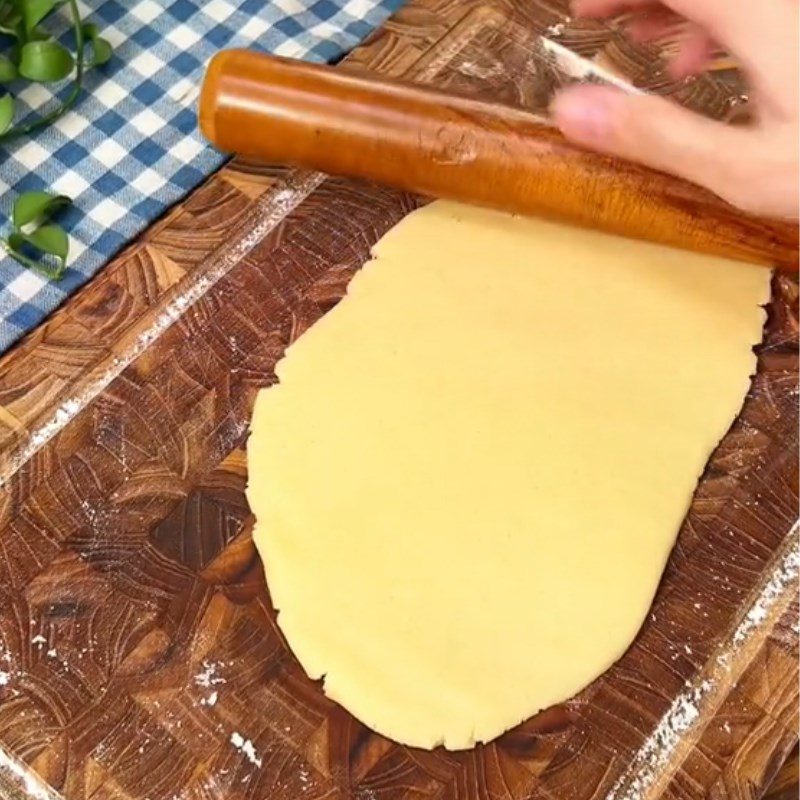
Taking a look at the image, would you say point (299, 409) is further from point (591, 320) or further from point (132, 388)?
point (591, 320)

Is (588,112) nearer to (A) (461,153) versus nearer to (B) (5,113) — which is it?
(A) (461,153)

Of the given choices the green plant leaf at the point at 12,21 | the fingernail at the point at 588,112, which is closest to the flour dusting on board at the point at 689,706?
the fingernail at the point at 588,112

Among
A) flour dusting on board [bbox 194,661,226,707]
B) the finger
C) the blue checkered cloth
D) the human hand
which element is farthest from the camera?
the blue checkered cloth

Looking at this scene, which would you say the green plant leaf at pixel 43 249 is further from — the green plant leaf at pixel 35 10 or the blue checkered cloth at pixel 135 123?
the green plant leaf at pixel 35 10

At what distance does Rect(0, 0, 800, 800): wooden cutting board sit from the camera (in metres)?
0.85

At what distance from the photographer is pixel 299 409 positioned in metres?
0.97

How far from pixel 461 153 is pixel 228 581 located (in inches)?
18.6

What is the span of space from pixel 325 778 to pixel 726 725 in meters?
0.35

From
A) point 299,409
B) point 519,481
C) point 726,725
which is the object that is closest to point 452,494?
point 519,481

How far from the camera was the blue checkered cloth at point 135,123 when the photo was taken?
43.4 inches

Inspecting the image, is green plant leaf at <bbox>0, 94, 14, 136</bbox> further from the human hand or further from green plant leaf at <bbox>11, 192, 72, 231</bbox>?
the human hand

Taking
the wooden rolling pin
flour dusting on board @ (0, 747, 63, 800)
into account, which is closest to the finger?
the wooden rolling pin

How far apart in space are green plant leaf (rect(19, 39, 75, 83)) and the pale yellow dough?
0.44m

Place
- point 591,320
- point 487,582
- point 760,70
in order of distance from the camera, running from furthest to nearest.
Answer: point 591,320, point 487,582, point 760,70
